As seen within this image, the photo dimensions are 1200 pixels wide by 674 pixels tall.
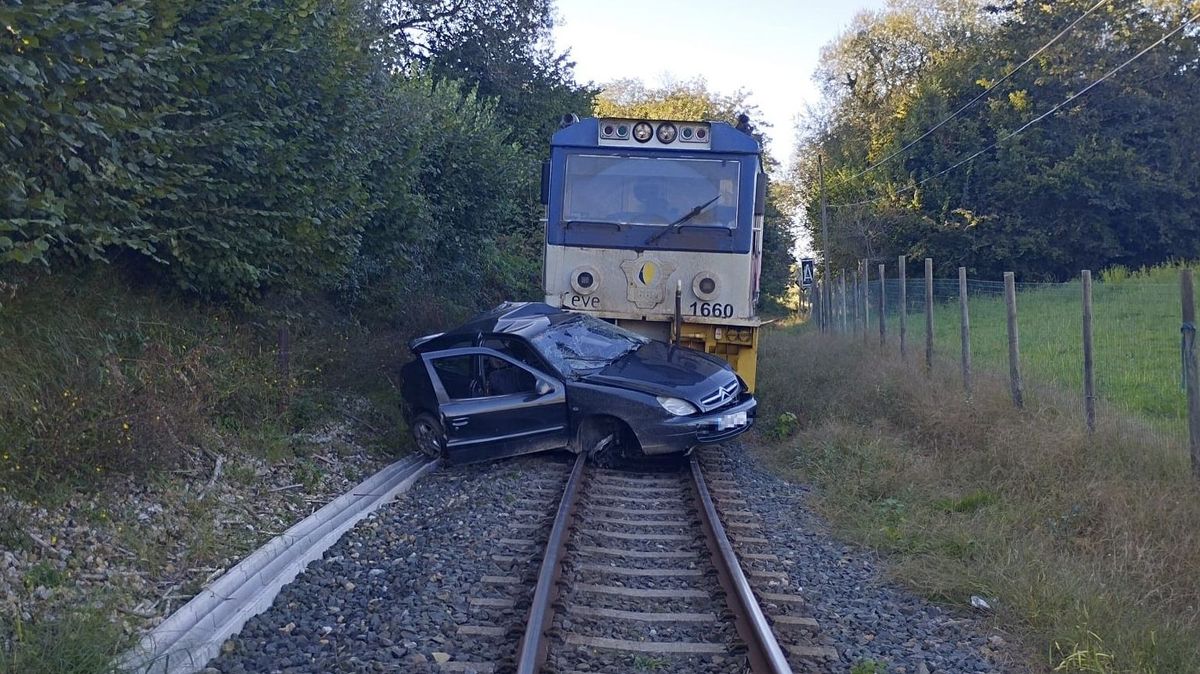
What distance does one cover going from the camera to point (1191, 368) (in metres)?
7.27

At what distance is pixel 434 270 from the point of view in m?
18.5

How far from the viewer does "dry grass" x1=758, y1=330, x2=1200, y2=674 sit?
17.9ft

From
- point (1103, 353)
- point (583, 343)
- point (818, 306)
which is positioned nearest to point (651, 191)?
point (583, 343)

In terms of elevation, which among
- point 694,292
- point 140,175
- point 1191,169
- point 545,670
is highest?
point 1191,169

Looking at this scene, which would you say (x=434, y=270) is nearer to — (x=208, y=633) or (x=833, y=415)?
(x=833, y=415)

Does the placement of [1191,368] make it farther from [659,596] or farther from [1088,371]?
[659,596]

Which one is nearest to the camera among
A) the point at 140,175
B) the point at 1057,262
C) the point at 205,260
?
the point at 140,175

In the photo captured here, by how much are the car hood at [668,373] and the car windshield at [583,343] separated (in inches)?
5.8

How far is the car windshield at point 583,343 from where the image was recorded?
34.2 ft

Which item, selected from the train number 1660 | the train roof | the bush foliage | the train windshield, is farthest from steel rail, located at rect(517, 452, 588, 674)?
the train roof

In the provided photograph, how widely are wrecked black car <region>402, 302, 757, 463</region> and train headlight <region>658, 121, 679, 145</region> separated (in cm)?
268

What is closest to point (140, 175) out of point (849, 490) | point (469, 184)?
point (849, 490)

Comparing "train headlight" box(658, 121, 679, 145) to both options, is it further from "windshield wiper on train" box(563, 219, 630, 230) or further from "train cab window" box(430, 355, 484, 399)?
"train cab window" box(430, 355, 484, 399)

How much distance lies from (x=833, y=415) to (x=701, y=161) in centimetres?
324
